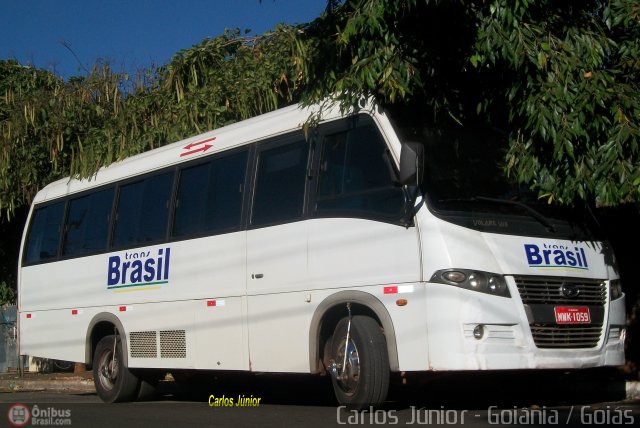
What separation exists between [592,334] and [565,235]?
38.4 inches

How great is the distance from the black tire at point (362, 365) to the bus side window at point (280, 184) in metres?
1.38

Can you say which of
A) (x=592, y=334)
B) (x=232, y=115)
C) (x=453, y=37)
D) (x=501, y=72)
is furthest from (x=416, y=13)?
(x=232, y=115)

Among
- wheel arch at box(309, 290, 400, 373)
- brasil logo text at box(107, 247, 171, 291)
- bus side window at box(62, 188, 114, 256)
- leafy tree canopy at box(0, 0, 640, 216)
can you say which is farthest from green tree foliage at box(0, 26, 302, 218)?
wheel arch at box(309, 290, 400, 373)

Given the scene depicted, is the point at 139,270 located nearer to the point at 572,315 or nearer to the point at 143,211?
the point at 143,211

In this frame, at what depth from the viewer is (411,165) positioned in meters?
7.80

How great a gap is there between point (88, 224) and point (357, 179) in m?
5.67

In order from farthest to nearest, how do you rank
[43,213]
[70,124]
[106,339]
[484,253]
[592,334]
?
[70,124], [43,213], [106,339], [592,334], [484,253]

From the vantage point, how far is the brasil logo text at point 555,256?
8.23 meters

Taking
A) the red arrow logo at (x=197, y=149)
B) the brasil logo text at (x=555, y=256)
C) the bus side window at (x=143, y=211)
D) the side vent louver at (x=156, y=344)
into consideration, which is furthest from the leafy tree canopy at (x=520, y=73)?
the side vent louver at (x=156, y=344)

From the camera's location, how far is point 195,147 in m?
11.2

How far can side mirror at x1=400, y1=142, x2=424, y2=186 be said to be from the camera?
7.80m

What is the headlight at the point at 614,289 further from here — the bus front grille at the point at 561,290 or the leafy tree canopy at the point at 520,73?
the leafy tree canopy at the point at 520,73

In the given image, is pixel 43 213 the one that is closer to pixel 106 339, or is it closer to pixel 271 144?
pixel 106 339

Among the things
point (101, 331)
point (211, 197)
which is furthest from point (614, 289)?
point (101, 331)
